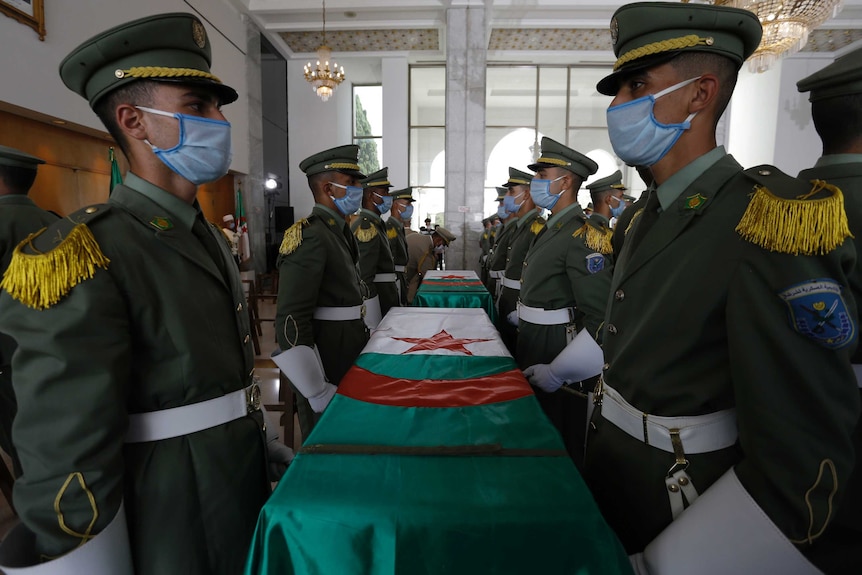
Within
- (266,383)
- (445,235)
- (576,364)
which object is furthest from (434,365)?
(445,235)

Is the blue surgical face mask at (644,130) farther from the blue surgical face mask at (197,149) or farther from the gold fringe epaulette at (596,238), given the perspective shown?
the gold fringe epaulette at (596,238)

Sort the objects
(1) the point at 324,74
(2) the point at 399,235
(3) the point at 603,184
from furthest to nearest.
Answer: (1) the point at 324,74 → (2) the point at 399,235 → (3) the point at 603,184

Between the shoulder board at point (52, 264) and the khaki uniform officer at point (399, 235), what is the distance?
12.7 feet

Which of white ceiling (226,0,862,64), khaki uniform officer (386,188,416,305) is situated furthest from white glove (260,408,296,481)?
white ceiling (226,0,862,64)

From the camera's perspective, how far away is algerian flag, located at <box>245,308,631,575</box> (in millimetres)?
787

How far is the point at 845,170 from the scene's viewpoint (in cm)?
129

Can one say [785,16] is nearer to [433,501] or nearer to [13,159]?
[433,501]

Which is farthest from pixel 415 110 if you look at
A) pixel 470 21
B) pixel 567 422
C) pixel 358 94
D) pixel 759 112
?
pixel 567 422

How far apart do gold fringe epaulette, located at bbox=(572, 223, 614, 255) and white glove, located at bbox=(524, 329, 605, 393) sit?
61cm

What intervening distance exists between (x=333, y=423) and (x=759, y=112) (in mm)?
13895

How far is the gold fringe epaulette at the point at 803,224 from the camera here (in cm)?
71

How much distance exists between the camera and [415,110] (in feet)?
39.8

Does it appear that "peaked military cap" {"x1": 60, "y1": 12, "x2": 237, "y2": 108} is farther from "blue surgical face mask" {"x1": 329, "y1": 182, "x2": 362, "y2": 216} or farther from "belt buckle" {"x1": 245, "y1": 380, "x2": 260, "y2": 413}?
"blue surgical face mask" {"x1": 329, "y1": 182, "x2": 362, "y2": 216}

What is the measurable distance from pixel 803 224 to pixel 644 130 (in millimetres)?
418
